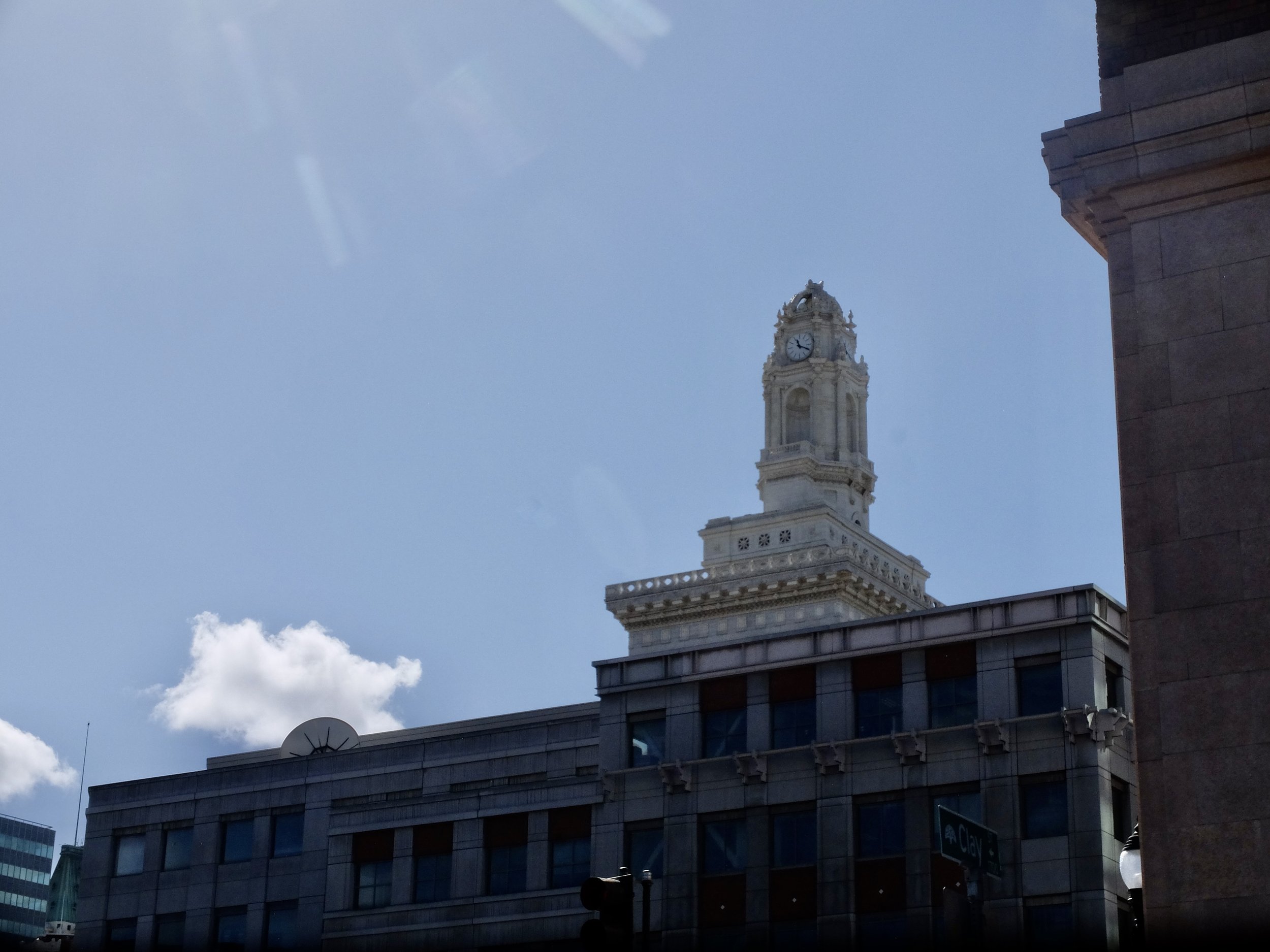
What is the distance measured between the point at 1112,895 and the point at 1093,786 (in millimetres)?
3210

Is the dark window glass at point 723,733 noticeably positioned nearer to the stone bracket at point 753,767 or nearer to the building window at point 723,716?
the building window at point 723,716

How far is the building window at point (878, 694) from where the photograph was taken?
213 ft

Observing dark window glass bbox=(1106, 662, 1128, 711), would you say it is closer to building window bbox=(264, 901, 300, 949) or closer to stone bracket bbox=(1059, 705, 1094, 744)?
stone bracket bbox=(1059, 705, 1094, 744)

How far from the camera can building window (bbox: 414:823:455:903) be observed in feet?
237

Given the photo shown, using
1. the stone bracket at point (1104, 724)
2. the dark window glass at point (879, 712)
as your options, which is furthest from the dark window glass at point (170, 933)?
the stone bracket at point (1104, 724)

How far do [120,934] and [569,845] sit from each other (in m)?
22.3

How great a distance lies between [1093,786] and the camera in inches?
2346

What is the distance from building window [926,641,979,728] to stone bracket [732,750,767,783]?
588cm

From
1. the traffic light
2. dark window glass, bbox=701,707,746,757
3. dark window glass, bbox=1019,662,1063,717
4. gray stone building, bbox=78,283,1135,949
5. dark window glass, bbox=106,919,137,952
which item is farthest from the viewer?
dark window glass, bbox=106,919,137,952

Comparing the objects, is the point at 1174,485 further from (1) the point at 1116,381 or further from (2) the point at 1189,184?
(2) the point at 1189,184

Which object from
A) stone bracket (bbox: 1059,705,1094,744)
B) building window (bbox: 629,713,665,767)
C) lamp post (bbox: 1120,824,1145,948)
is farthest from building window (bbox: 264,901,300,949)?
lamp post (bbox: 1120,824,1145,948)

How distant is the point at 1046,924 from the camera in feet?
193

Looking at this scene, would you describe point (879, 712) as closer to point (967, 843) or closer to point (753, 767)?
point (753, 767)

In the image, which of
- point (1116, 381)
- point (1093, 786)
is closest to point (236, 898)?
point (1093, 786)
